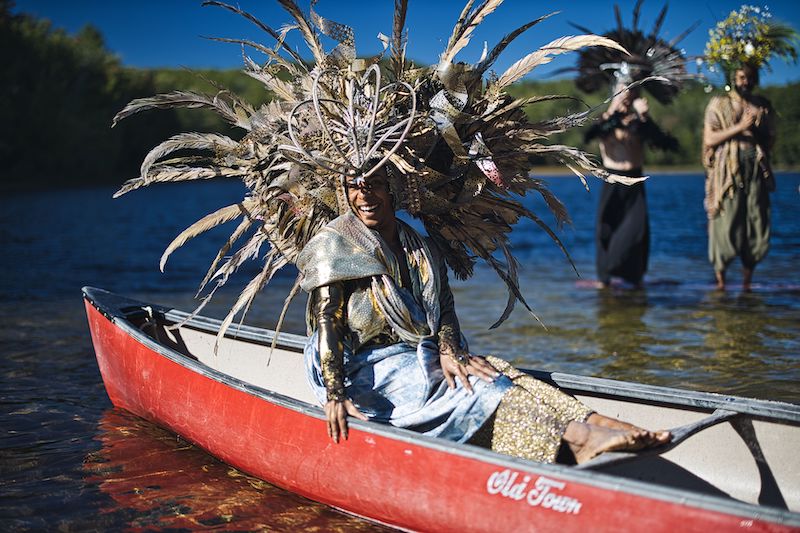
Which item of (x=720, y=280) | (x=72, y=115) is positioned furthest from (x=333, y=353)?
(x=72, y=115)

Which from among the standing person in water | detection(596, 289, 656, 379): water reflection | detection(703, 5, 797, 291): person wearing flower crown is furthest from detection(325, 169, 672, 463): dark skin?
detection(703, 5, 797, 291): person wearing flower crown

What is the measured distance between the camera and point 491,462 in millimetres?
3498

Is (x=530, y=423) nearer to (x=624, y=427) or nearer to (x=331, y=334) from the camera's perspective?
(x=624, y=427)

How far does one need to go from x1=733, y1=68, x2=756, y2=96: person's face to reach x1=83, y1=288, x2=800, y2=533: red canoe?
6.21m

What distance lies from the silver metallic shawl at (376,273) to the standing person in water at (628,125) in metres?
6.05

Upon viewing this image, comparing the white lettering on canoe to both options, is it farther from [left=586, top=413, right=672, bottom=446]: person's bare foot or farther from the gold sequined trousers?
[left=586, top=413, right=672, bottom=446]: person's bare foot

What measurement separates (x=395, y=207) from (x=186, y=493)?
186 centimetres

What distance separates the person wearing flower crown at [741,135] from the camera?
9.60 m

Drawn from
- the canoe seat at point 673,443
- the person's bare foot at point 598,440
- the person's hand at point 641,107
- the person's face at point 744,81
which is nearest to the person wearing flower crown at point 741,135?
the person's face at point 744,81

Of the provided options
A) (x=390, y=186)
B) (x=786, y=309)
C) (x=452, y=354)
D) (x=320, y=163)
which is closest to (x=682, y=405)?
(x=452, y=354)

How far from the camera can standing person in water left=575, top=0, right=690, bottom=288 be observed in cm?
1009

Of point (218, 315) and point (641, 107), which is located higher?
point (641, 107)

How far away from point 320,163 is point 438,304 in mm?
916

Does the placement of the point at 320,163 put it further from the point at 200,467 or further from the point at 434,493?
the point at 200,467
